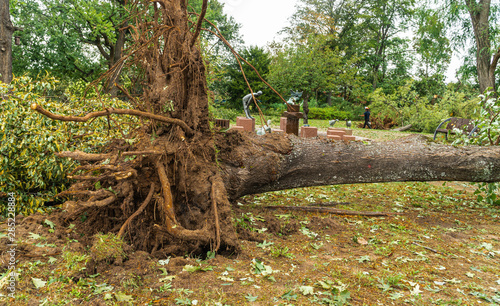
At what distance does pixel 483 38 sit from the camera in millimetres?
14750

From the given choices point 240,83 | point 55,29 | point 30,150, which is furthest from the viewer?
point 240,83

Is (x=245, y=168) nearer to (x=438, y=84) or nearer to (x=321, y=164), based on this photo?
(x=321, y=164)

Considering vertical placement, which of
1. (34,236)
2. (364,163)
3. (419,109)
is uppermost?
(419,109)

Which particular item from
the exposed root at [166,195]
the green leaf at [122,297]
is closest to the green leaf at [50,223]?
the exposed root at [166,195]

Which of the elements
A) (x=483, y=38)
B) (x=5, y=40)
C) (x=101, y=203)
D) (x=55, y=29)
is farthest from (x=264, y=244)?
(x=483, y=38)

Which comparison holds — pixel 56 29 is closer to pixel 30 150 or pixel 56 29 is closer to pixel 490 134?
pixel 30 150

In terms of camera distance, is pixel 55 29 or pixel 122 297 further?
pixel 55 29

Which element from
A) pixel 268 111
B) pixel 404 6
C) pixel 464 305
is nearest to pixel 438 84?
pixel 404 6

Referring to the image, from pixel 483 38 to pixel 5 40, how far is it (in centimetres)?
1869

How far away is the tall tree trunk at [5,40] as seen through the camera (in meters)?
7.77

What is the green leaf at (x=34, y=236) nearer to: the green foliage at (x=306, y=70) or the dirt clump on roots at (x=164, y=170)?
the dirt clump on roots at (x=164, y=170)

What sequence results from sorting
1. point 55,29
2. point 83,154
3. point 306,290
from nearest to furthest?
1. point 306,290
2. point 83,154
3. point 55,29

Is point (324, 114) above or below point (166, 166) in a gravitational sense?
above

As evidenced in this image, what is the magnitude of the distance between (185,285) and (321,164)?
9.60 ft
